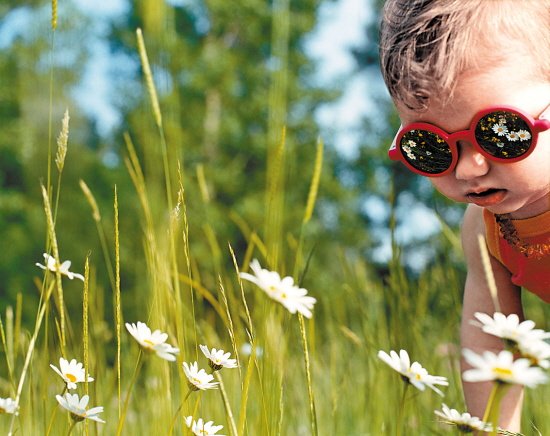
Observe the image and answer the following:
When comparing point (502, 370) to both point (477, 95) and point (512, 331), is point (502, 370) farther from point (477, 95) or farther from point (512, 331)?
point (477, 95)

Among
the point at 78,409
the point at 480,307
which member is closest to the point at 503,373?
the point at 78,409

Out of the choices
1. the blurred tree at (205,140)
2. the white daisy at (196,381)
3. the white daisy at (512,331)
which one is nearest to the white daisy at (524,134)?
the white daisy at (512,331)

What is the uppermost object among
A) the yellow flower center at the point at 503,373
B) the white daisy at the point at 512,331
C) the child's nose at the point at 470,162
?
the child's nose at the point at 470,162

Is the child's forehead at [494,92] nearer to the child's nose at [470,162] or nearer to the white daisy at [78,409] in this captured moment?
the child's nose at [470,162]

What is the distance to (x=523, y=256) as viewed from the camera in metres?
0.78

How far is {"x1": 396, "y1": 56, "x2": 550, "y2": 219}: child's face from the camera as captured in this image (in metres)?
0.60

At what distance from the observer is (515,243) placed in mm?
776

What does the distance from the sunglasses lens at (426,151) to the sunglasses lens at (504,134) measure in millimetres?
52

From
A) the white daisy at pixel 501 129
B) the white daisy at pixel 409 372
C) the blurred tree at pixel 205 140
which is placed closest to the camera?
the white daisy at pixel 409 372

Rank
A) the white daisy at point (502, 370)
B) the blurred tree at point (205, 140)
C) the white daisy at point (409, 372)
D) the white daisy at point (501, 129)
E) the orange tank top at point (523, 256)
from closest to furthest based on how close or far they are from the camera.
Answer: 1. the white daisy at point (502, 370)
2. the white daisy at point (409, 372)
3. the white daisy at point (501, 129)
4. the orange tank top at point (523, 256)
5. the blurred tree at point (205, 140)

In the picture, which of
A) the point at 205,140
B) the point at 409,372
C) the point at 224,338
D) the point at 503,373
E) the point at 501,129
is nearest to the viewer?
the point at 503,373

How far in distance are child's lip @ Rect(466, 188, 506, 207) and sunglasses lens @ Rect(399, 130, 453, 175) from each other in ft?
0.20

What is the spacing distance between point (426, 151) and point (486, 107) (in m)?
0.11

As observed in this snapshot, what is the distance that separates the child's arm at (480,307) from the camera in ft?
2.60
